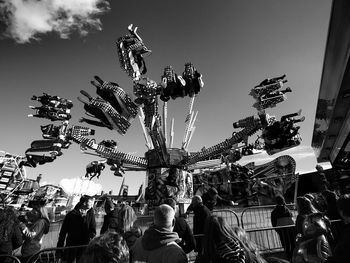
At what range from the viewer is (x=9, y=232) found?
3.99m

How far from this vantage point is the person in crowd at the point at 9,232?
3.92 metres

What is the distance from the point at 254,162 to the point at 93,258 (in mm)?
26768

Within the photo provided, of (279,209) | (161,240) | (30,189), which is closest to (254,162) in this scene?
(279,209)

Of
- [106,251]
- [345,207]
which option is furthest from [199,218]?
[106,251]

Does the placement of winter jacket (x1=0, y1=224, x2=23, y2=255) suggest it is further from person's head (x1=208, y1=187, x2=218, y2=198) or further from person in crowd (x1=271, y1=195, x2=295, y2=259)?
person in crowd (x1=271, y1=195, x2=295, y2=259)

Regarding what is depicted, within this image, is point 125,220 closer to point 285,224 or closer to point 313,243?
point 313,243

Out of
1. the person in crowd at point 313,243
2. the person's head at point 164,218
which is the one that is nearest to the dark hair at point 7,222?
the person's head at point 164,218

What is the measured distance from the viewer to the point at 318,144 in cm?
1075

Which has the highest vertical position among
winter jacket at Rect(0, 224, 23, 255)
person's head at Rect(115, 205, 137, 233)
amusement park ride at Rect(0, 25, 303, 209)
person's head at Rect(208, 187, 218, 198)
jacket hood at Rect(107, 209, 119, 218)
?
amusement park ride at Rect(0, 25, 303, 209)

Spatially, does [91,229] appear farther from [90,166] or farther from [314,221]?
[90,166]

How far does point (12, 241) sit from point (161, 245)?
11.6 ft

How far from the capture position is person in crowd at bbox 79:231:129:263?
1.53m

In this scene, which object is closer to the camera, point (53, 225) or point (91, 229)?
point (91, 229)

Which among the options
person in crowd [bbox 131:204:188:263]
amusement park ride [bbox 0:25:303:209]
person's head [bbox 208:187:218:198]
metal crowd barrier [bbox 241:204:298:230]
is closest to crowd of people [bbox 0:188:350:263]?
person in crowd [bbox 131:204:188:263]
